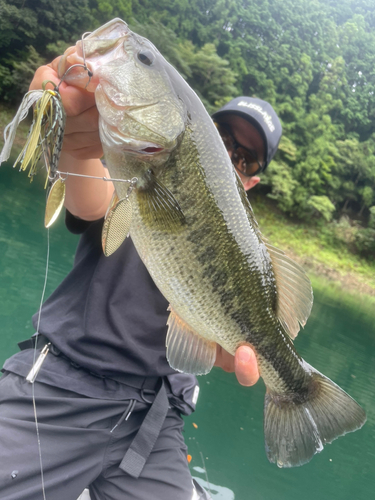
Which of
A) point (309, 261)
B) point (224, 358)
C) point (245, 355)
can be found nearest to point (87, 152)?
point (245, 355)

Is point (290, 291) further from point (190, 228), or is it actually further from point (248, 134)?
point (248, 134)

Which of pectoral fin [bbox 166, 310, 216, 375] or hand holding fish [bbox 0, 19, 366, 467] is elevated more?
hand holding fish [bbox 0, 19, 366, 467]

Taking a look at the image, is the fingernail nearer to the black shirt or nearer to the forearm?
the black shirt

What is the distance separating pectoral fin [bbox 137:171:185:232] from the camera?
153cm

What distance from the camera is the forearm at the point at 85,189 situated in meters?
1.80

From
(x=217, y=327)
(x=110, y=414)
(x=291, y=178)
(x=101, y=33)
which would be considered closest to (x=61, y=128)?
(x=101, y=33)

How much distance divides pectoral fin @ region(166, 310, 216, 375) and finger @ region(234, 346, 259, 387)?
0.14 metres

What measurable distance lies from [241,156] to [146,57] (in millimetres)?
1793

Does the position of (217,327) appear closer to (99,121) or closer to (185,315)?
(185,315)

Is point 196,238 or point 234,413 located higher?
point 196,238

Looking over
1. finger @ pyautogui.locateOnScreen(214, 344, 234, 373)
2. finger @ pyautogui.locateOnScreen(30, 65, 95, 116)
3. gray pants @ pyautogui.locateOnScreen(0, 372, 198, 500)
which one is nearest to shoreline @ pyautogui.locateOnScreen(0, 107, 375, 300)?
finger @ pyautogui.locateOnScreen(214, 344, 234, 373)

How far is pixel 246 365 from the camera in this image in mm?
1776

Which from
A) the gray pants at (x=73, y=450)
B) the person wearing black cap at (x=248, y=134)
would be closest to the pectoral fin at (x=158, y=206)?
the gray pants at (x=73, y=450)

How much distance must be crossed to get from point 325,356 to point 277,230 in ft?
65.4
